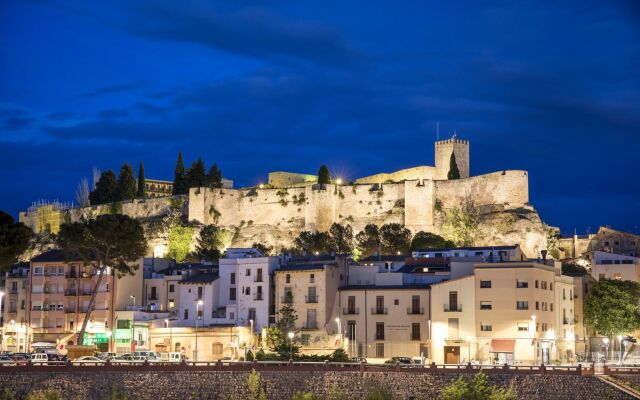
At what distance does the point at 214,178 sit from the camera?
138 m

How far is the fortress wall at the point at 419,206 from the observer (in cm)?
11662

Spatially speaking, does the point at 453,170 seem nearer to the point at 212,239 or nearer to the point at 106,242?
the point at 212,239

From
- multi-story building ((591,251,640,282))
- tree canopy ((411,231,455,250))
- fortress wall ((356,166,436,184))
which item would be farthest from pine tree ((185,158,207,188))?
multi-story building ((591,251,640,282))

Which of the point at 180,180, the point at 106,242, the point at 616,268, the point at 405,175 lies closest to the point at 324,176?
the point at 405,175

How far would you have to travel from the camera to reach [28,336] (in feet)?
266

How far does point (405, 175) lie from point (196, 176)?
87.4 feet

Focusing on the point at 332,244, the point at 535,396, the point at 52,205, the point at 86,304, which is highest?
the point at 52,205

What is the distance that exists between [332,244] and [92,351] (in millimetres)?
42048

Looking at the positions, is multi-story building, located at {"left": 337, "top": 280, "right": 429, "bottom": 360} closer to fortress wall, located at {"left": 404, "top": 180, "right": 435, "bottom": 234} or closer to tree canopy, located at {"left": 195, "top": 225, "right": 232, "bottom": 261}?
tree canopy, located at {"left": 195, "top": 225, "right": 232, "bottom": 261}

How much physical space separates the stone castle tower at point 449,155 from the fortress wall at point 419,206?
33.9 feet

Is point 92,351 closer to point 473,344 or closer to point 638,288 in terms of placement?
point 473,344

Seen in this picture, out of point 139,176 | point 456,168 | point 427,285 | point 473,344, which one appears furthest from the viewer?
point 139,176

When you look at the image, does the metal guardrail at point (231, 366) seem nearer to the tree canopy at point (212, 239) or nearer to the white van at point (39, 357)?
the white van at point (39, 357)

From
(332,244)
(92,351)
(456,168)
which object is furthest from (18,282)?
(456,168)
